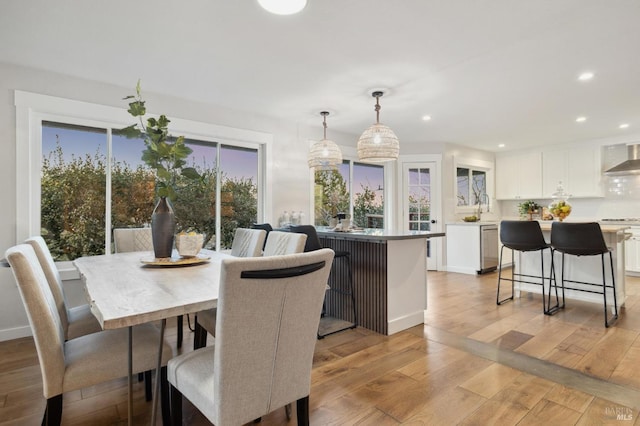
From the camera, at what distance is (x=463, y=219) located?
6.23 meters

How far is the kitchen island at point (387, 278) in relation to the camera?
2.98 metres

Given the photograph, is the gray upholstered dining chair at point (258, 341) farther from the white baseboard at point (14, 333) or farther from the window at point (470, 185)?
the window at point (470, 185)

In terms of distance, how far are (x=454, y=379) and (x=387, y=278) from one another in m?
1.00

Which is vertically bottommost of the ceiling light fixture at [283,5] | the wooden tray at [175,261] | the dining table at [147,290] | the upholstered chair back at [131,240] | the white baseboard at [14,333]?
the white baseboard at [14,333]

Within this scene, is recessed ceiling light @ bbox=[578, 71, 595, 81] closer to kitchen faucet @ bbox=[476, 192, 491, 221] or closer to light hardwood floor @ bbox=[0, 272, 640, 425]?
light hardwood floor @ bbox=[0, 272, 640, 425]

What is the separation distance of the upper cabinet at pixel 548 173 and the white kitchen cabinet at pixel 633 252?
0.88m

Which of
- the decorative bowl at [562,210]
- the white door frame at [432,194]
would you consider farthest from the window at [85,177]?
the decorative bowl at [562,210]

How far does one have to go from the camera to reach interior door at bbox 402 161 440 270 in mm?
6105

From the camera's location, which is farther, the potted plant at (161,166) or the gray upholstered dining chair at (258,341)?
the potted plant at (161,166)

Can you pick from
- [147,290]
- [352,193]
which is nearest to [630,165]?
[352,193]

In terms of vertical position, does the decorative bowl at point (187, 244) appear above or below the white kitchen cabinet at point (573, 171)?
below

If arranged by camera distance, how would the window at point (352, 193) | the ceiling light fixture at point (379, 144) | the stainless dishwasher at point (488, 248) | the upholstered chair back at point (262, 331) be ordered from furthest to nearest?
the stainless dishwasher at point (488, 248), the window at point (352, 193), the ceiling light fixture at point (379, 144), the upholstered chair back at point (262, 331)

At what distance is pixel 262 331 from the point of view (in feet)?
3.78

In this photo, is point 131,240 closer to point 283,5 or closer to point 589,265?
point 283,5
